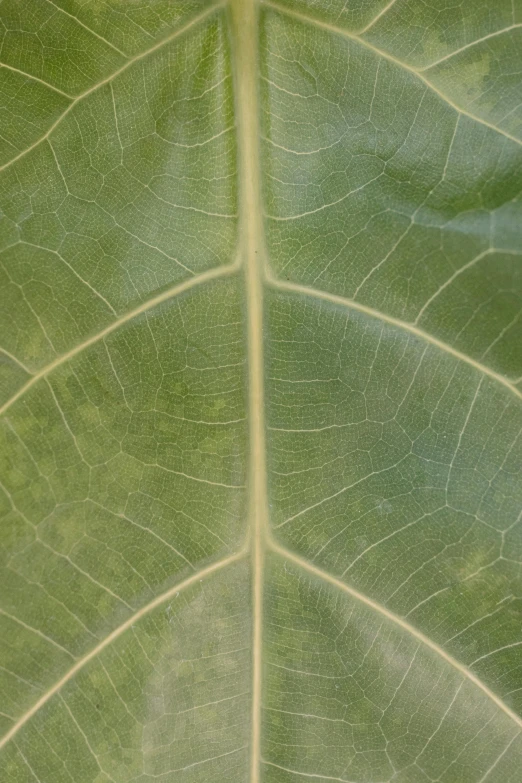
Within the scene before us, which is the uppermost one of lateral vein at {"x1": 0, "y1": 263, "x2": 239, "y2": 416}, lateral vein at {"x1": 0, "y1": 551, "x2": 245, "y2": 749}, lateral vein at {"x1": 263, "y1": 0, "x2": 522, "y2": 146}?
lateral vein at {"x1": 263, "y1": 0, "x2": 522, "y2": 146}

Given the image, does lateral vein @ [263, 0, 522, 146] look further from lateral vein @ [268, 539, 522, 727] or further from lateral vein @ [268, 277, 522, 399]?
lateral vein @ [268, 539, 522, 727]

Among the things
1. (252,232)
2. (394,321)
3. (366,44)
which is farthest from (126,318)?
(366,44)

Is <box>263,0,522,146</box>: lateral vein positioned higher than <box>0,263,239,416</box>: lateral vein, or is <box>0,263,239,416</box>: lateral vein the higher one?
<box>263,0,522,146</box>: lateral vein

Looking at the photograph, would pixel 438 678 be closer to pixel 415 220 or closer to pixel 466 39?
pixel 415 220

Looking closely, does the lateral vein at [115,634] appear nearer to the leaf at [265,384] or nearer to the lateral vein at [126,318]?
the leaf at [265,384]

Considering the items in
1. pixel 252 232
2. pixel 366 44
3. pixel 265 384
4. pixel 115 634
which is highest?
pixel 366 44

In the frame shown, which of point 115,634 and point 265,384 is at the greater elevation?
point 265,384

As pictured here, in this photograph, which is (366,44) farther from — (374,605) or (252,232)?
(374,605)

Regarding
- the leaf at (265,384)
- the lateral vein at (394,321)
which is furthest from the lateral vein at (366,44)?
the lateral vein at (394,321)

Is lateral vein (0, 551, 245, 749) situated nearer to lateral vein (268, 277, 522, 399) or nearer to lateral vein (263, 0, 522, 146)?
lateral vein (268, 277, 522, 399)

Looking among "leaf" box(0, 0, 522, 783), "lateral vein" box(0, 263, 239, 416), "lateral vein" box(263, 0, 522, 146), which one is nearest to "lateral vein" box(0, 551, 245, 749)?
"leaf" box(0, 0, 522, 783)
